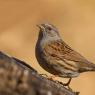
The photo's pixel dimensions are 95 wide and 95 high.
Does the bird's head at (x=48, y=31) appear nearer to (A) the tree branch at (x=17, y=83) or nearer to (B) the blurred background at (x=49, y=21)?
(B) the blurred background at (x=49, y=21)

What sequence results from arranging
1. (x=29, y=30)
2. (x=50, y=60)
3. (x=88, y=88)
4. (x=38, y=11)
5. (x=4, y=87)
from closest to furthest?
(x=4, y=87) < (x=50, y=60) < (x=88, y=88) < (x=29, y=30) < (x=38, y=11)

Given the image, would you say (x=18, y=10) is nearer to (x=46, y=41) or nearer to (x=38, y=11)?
(x=38, y=11)

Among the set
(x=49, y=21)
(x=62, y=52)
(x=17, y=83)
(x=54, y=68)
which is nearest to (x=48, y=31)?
(x=62, y=52)

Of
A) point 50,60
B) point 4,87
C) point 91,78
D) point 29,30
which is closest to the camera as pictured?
point 4,87

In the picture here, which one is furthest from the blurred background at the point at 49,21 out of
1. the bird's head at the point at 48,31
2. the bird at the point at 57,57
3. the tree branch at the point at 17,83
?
the tree branch at the point at 17,83

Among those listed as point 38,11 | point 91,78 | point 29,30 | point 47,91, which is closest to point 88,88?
point 91,78

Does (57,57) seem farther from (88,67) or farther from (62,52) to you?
(88,67)
